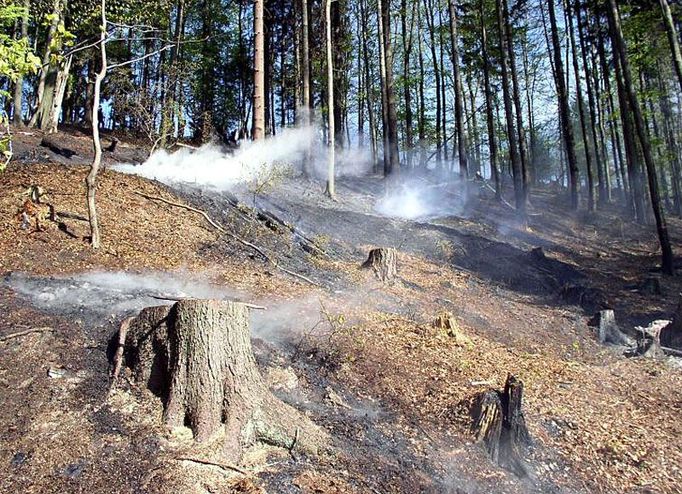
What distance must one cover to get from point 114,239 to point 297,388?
4.69 metres

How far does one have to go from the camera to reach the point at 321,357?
5.43 m

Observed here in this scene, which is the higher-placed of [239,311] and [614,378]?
[239,311]

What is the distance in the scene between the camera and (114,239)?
7578 mm

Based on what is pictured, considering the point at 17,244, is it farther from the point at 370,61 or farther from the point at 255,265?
the point at 370,61

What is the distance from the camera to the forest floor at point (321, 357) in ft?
11.0

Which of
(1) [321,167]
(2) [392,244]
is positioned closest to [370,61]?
(1) [321,167]

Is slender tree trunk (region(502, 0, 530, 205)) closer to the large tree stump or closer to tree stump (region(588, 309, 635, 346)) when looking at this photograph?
tree stump (region(588, 309, 635, 346))

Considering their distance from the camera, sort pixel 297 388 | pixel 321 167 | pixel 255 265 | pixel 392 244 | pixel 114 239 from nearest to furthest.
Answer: pixel 297 388, pixel 114 239, pixel 255 265, pixel 392 244, pixel 321 167

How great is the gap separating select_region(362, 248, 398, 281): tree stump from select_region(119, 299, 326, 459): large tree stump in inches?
207

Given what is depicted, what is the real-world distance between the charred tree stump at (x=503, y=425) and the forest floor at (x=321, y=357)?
15 centimetres

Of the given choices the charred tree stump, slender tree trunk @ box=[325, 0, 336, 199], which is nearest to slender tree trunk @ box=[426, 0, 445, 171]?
slender tree trunk @ box=[325, 0, 336, 199]

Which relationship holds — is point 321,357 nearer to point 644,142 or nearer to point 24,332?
point 24,332

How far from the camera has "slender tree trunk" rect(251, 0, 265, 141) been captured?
1080cm

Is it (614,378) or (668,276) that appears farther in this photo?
(668,276)
